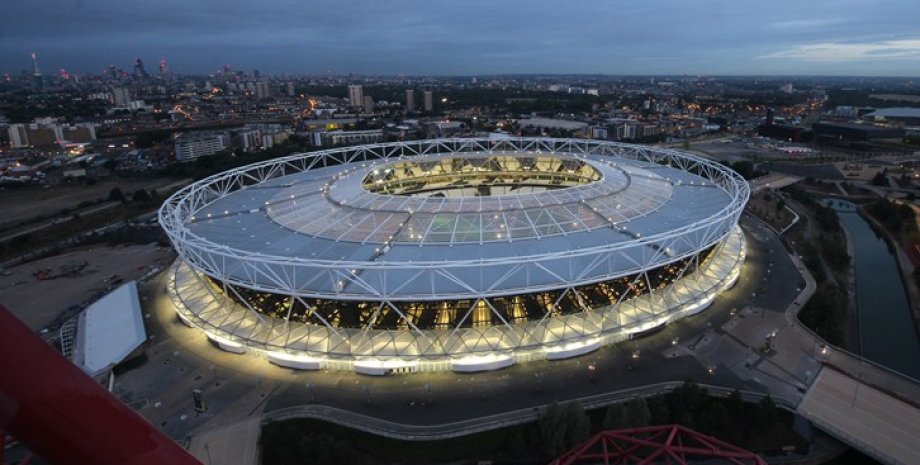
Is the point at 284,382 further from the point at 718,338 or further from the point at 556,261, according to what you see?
the point at 718,338

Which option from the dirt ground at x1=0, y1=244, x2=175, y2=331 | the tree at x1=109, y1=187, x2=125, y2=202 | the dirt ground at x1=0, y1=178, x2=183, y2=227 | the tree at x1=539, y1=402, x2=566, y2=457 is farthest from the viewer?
the tree at x1=109, y1=187, x2=125, y2=202

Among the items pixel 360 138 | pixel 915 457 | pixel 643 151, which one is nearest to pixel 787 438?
pixel 915 457

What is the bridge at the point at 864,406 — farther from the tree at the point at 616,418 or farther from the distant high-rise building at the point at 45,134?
the distant high-rise building at the point at 45,134

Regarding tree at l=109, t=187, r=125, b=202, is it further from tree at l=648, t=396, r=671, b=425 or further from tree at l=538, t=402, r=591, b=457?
tree at l=648, t=396, r=671, b=425

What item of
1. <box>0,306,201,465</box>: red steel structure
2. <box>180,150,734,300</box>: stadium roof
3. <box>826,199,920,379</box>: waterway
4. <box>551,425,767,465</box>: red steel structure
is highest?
<box>0,306,201,465</box>: red steel structure

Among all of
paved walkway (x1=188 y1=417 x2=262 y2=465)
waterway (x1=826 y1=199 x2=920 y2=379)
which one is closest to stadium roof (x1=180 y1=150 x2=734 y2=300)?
paved walkway (x1=188 y1=417 x2=262 y2=465)

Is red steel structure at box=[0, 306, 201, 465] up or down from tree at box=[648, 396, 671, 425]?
up
